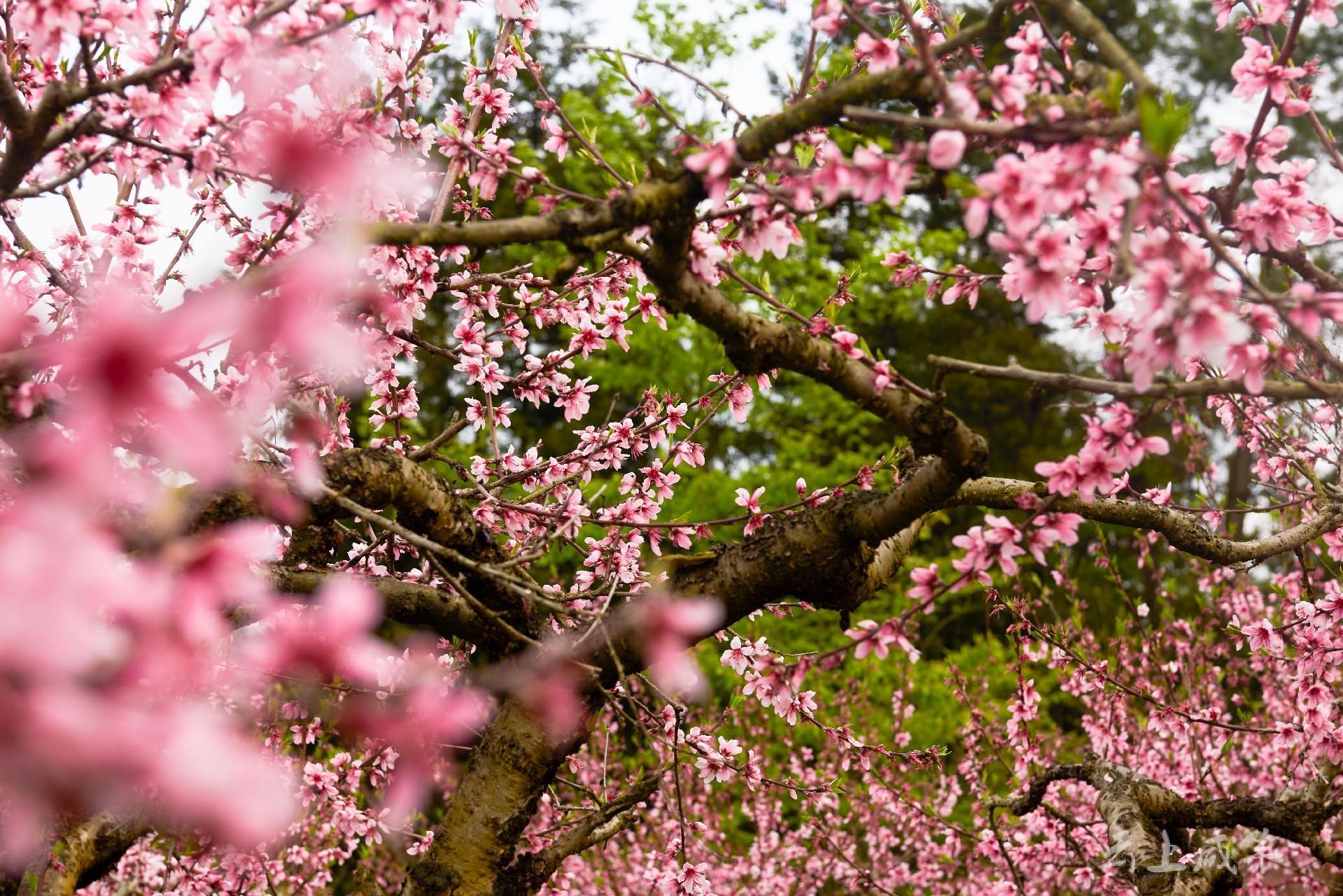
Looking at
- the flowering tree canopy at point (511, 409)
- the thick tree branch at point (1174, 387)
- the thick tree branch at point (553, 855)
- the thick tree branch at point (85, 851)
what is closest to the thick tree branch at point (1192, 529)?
the flowering tree canopy at point (511, 409)

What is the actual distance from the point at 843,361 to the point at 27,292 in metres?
2.94

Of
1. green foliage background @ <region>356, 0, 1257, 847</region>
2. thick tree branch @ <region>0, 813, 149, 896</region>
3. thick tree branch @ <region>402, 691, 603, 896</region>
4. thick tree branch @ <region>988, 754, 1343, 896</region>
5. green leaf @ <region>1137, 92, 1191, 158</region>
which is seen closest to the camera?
green leaf @ <region>1137, 92, 1191, 158</region>

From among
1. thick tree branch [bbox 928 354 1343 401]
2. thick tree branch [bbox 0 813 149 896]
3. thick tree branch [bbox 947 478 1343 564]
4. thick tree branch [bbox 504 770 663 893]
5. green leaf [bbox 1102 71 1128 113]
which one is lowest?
thick tree branch [bbox 0 813 149 896]

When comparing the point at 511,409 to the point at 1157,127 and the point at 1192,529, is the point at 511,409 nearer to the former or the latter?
the point at 1192,529

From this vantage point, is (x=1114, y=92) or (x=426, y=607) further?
(x=426, y=607)

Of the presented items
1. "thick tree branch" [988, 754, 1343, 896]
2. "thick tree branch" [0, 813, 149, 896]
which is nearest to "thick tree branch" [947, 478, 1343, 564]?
"thick tree branch" [988, 754, 1343, 896]

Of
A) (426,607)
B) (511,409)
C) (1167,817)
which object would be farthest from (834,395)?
(426,607)

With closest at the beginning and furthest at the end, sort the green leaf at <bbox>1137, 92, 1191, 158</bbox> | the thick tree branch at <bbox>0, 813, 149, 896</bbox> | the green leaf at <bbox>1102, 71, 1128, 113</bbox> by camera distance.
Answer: the green leaf at <bbox>1137, 92, 1191, 158</bbox> → the green leaf at <bbox>1102, 71, 1128, 113</bbox> → the thick tree branch at <bbox>0, 813, 149, 896</bbox>

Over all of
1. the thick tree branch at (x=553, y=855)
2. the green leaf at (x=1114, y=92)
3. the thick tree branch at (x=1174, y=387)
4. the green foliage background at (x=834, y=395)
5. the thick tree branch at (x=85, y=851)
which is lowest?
the thick tree branch at (x=85, y=851)

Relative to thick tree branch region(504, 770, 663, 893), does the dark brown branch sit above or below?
above

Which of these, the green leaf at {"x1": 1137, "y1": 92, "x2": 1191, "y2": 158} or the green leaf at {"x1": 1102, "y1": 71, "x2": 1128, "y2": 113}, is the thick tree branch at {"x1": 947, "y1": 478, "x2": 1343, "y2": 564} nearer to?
the green leaf at {"x1": 1102, "y1": 71, "x2": 1128, "y2": 113}

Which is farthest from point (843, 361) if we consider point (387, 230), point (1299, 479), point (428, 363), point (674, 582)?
point (428, 363)

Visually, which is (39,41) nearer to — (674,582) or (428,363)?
(674,582)

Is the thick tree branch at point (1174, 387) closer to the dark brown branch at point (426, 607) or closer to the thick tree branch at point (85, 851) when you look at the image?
the dark brown branch at point (426, 607)
